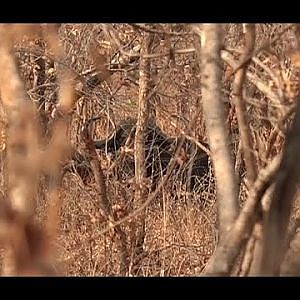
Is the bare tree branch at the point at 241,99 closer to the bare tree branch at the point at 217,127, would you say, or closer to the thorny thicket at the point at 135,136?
the bare tree branch at the point at 217,127

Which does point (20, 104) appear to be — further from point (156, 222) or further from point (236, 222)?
point (156, 222)

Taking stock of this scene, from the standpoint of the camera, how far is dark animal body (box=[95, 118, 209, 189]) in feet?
19.7

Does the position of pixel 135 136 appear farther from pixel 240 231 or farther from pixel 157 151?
pixel 240 231

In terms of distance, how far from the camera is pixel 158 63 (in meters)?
5.82

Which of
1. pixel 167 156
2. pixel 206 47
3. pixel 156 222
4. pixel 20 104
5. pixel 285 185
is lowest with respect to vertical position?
pixel 156 222

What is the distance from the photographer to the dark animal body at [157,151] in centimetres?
600

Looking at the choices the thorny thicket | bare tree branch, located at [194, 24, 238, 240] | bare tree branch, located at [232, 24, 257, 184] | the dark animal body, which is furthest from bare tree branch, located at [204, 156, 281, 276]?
the dark animal body

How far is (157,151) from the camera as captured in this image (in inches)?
248

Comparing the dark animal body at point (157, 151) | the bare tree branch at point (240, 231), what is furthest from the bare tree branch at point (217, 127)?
the dark animal body at point (157, 151)

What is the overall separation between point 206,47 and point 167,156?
486 cm

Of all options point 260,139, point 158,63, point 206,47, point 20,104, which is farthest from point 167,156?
point 20,104

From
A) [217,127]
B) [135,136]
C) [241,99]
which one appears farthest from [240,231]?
[135,136]
